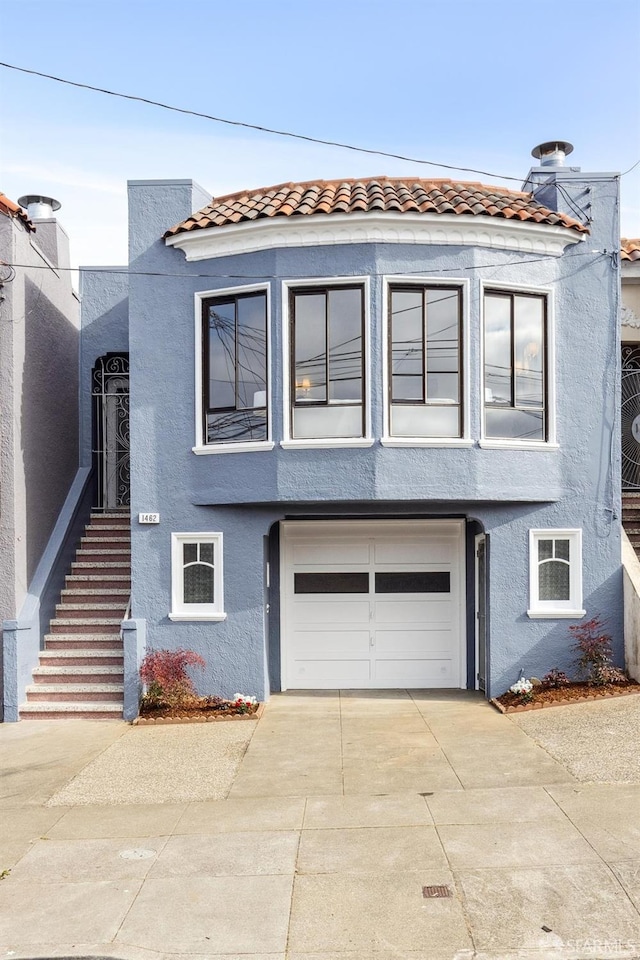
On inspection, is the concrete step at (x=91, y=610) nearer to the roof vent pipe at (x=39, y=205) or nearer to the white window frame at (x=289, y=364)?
the white window frame at (x=289, y=364)

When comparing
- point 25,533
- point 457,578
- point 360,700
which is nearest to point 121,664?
point 25,533

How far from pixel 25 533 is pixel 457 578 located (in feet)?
19.9

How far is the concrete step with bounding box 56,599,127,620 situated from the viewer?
41.1 ft

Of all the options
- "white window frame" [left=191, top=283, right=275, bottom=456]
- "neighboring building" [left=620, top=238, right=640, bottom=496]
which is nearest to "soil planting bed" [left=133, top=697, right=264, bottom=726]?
"white window frame" [left=191, top=283, right=275, bottom=456]

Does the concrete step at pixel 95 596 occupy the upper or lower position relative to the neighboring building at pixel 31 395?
lower

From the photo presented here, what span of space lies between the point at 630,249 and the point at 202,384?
6.91 meters

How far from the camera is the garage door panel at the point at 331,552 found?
12.5 metres

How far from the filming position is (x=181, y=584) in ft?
37.9

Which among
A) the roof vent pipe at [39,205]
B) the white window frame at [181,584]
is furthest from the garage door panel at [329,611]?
the roof vent pipe at [39,205]

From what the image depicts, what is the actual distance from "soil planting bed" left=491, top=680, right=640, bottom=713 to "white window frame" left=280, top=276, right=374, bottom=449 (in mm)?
3647

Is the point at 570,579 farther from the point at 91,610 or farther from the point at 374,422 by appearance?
the point at 91,610

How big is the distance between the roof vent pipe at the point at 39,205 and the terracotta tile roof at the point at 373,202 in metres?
4.06

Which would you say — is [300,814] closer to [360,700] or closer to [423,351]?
[360,700]

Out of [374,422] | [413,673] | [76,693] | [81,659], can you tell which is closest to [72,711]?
[76,693]
